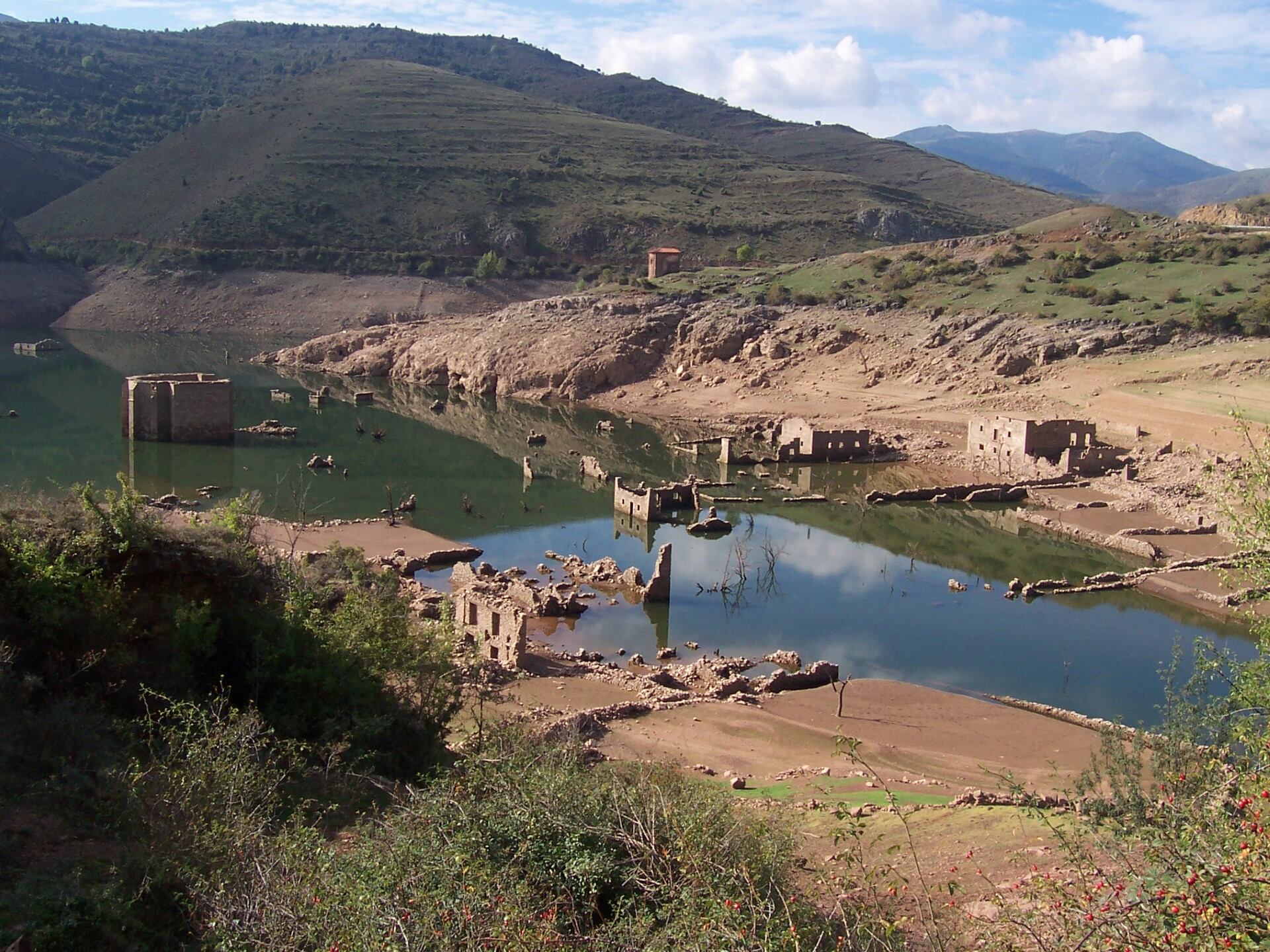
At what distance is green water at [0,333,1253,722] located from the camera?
22.6m

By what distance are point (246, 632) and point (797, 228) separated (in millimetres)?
83228

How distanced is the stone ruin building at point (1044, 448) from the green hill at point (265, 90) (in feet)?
215

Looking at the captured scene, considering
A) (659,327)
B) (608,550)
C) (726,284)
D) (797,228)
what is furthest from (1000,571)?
(797,228)

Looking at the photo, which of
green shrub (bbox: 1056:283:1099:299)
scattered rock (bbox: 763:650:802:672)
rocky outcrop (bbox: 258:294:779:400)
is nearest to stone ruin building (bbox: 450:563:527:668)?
scattered rock (bbox: 763:650:802:672)

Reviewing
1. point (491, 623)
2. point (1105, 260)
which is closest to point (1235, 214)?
point (1105, 260)

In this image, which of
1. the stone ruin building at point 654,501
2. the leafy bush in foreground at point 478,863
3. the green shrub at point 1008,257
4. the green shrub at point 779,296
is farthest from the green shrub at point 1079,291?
the leafy bush in foreground at point 478,863

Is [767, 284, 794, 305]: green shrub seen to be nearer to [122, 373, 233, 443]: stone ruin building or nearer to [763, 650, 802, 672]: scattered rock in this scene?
[122, 373, 233, 443]: stone ruin building

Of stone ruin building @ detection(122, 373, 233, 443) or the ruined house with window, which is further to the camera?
stone ruin building @ detection(122, 373, 233, 443)

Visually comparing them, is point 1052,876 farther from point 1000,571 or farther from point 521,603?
point 1000,571

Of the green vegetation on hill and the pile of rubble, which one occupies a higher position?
the green vegetation on hill

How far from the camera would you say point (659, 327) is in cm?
5994

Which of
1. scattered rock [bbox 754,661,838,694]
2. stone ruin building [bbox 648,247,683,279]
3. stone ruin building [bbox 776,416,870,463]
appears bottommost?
scattered rock [bbox 754,661,838,694]

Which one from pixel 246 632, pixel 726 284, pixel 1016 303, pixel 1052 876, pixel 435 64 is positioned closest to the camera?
pixel 1052 876

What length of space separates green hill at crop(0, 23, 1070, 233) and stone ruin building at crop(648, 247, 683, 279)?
3849cm
